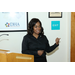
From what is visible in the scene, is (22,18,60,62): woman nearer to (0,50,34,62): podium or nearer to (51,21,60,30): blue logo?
(0,50,34,62): podium

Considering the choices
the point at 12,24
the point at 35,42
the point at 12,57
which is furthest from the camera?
the point at 12,24

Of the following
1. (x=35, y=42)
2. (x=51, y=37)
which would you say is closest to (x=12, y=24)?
(x=35, y=42)

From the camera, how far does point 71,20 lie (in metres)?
1.91

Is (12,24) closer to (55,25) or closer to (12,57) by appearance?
(55,25)

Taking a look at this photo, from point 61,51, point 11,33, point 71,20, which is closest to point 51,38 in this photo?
point 61,51

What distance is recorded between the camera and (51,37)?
6.81 feet

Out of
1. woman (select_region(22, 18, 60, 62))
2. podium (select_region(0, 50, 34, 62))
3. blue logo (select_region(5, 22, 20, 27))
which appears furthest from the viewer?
blue logo (select_region(5, 22, 20, 27))

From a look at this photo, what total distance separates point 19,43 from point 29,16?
0.63 meters

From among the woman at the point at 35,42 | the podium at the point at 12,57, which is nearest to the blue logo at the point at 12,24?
the woman at the point at 35,42

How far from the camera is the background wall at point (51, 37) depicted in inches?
77.3

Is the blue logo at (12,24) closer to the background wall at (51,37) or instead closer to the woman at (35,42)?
the background wall at (51,37)

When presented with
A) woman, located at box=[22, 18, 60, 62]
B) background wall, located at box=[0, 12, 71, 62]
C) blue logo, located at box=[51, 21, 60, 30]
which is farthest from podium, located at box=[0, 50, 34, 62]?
blue logo, located at box=[51, 21, 60, 30]

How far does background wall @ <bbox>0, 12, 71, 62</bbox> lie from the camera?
1.96 m

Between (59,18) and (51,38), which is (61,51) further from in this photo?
(59,18)
